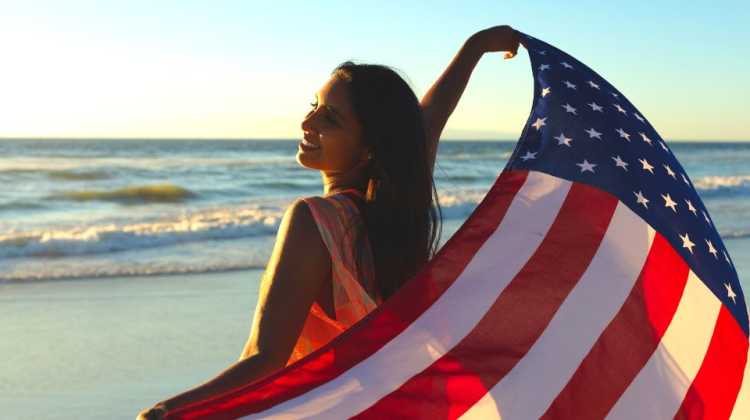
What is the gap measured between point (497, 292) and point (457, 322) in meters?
0.12

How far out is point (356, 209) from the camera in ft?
7.96

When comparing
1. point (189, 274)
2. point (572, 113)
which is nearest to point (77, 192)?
point (189, 274)

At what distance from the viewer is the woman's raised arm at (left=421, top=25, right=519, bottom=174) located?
3014 millimetres

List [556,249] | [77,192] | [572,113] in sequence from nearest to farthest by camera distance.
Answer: [556,249], [572,113], [77,192]

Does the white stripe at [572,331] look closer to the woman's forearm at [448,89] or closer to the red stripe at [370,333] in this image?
the red stripe at [370,333]

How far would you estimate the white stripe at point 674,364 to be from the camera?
7.82 feet

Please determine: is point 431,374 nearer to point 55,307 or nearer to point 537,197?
point 537,197

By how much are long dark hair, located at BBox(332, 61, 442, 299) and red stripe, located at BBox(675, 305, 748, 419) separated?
2.47ft

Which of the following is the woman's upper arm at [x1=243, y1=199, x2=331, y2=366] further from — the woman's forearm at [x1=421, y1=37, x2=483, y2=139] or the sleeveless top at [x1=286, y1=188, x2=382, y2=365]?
the woman's forearm at [x1=421, y1=37, x2=483, y2=139]

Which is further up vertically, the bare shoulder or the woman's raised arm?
the woman's raised arm

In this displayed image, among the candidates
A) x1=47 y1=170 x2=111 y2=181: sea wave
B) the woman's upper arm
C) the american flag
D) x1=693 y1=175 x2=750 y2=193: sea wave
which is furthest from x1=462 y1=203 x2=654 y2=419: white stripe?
x1=47 y1=170 x2=111 y2=181: sea wave

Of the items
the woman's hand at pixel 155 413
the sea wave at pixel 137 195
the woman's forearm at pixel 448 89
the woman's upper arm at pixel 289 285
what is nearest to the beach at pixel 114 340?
the woman's forearm at pixel 448 89

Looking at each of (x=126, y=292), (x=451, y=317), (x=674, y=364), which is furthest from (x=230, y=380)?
(x=126, y=292)

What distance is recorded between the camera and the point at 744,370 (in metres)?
2.67
